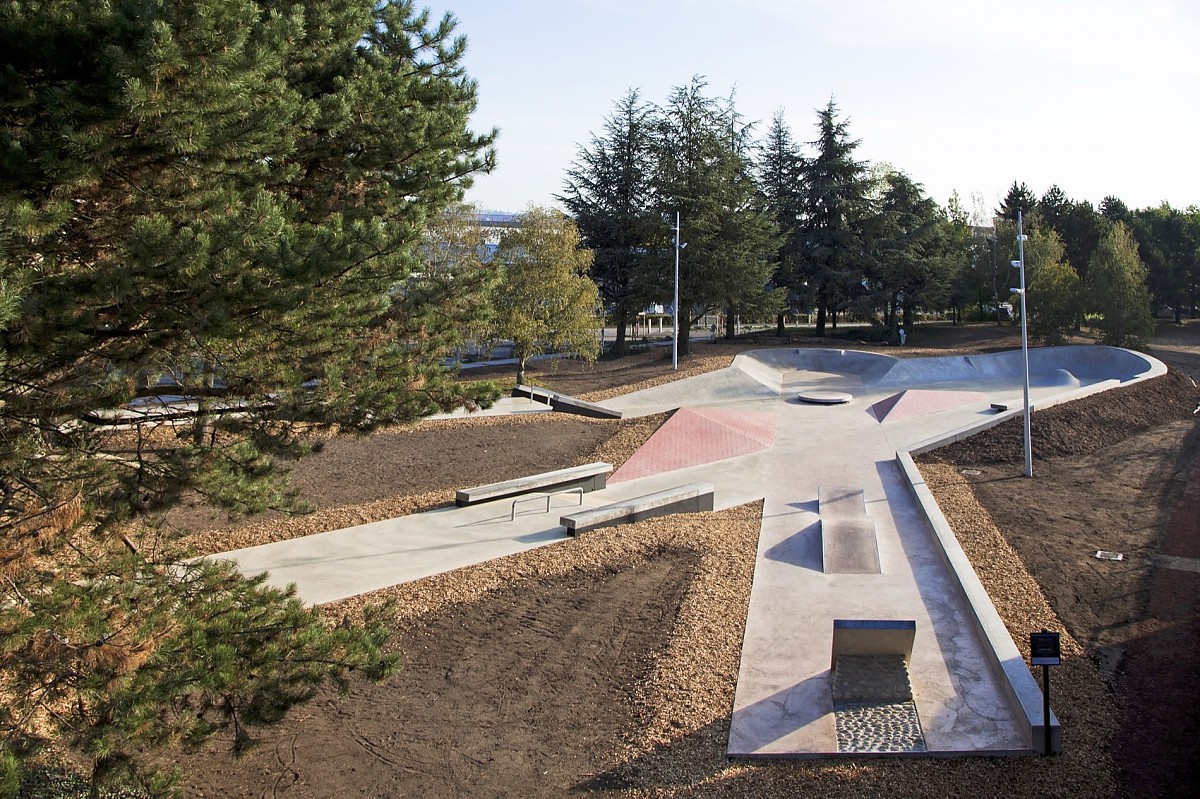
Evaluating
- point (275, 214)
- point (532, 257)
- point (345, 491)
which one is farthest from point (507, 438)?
point (275, 214)

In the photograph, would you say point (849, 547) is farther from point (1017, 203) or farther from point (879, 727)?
point (1017, 203)

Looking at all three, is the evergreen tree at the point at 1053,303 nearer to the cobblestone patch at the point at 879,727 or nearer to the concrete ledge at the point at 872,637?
the concrete ledge at the point at 872,637

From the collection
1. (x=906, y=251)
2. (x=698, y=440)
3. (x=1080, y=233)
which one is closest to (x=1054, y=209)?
(x=1080, y=233)

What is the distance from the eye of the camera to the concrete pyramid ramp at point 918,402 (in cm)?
2389

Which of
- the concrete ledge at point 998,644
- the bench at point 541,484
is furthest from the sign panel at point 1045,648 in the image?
the bench at point 541,484

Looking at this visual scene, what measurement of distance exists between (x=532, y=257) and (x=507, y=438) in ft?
36.1

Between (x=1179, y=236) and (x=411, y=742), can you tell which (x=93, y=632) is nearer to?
(x=411, y=742)

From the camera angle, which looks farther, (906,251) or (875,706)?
(906,251)

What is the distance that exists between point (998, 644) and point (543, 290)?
21.2 meters

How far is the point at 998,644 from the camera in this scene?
8617 millimetres

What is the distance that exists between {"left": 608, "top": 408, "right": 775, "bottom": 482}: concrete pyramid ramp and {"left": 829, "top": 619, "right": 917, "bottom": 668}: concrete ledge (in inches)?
358

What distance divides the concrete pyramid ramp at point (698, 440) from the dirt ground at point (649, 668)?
3.47m

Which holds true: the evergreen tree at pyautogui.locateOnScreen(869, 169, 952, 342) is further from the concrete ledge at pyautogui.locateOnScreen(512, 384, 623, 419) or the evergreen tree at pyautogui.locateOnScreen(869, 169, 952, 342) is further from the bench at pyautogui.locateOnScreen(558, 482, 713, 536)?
the bench at pyautogui.locateOnScreen(558, 482, 713, 536)

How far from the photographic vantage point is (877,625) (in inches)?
317
